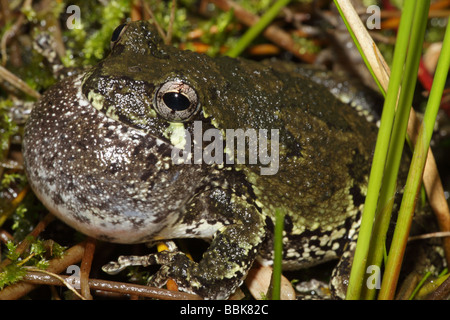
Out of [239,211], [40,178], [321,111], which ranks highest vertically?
[321,111]

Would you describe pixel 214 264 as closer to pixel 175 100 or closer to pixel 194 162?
pixel 194 162

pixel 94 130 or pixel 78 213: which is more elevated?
pixel 94 130

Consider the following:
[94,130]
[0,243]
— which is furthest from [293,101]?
[0,243]

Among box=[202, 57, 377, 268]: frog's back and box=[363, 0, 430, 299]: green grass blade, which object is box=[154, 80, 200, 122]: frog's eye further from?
box=[363, 0, 430, 299]: green grass blade

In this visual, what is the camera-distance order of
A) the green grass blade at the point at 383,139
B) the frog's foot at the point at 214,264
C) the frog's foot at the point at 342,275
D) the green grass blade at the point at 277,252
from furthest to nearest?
1. the frog's foot at the point at 342,275
2. the frog's foot at the point at 214,264
3. the green grass blade at the point at 383,139
4. the green grass blade at the point at 277,252

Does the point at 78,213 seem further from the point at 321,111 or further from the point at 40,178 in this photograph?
the point at 321,111

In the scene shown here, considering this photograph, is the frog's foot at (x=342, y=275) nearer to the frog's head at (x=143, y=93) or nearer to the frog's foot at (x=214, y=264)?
the frog's foot at (x=214, y=264)

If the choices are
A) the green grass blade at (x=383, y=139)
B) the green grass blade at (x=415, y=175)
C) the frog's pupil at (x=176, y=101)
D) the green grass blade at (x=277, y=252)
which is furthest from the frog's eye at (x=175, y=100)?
the green grass blade at (x=415, y=175)

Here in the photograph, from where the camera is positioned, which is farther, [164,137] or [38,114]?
[38,114]
